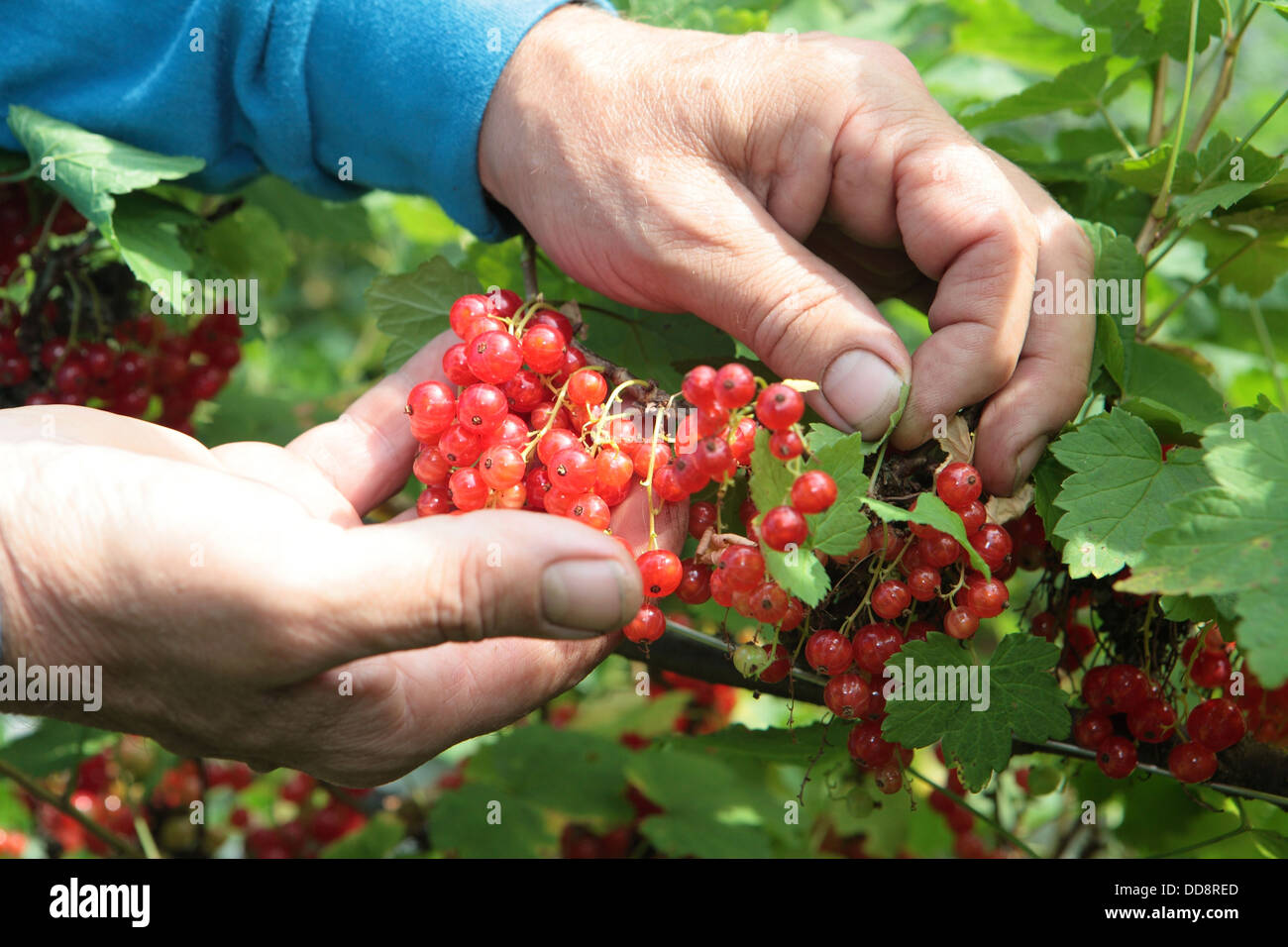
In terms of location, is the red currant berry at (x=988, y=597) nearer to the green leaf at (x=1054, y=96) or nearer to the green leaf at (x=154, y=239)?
the green leaf at (x=1054, y=96)

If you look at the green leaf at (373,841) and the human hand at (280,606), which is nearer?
the human hand at (280,606)

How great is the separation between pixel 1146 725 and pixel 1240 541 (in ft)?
1.21

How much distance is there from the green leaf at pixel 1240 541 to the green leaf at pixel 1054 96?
2.32 feet

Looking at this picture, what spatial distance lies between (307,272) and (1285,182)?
390 cm

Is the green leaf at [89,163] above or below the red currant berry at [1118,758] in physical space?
above

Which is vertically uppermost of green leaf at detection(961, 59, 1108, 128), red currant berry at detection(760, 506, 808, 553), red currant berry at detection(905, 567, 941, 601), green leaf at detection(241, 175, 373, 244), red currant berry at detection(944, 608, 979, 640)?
green leaf at detection(241, 175, 373, 244)

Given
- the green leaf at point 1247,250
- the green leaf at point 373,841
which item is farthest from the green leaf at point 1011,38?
the green leaf at point 373,841

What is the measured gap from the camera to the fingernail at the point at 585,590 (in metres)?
0.90

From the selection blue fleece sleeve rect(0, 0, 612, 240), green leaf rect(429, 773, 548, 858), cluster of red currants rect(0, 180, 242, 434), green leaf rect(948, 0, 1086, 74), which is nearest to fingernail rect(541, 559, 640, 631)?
blue fleece sleeve rect(0, 0, 612, 240)

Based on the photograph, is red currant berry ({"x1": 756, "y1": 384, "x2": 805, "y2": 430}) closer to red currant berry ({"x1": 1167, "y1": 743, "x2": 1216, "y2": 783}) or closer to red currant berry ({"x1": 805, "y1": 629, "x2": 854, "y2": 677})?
red currant berry ({"x1": 805, "y1": 629, "x2": 854, "y2": 677})

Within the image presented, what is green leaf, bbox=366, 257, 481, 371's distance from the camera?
4.78 ft

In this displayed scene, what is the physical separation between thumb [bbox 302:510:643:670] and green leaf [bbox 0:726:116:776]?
1302 millimetres

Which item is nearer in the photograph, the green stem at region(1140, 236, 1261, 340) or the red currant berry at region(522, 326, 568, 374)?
the red currant berry at region(522, 326, 568, 374)

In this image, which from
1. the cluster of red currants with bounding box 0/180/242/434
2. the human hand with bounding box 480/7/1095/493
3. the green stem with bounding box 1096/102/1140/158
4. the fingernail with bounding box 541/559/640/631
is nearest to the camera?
the fingernail with bounding box 541/559/640/631
